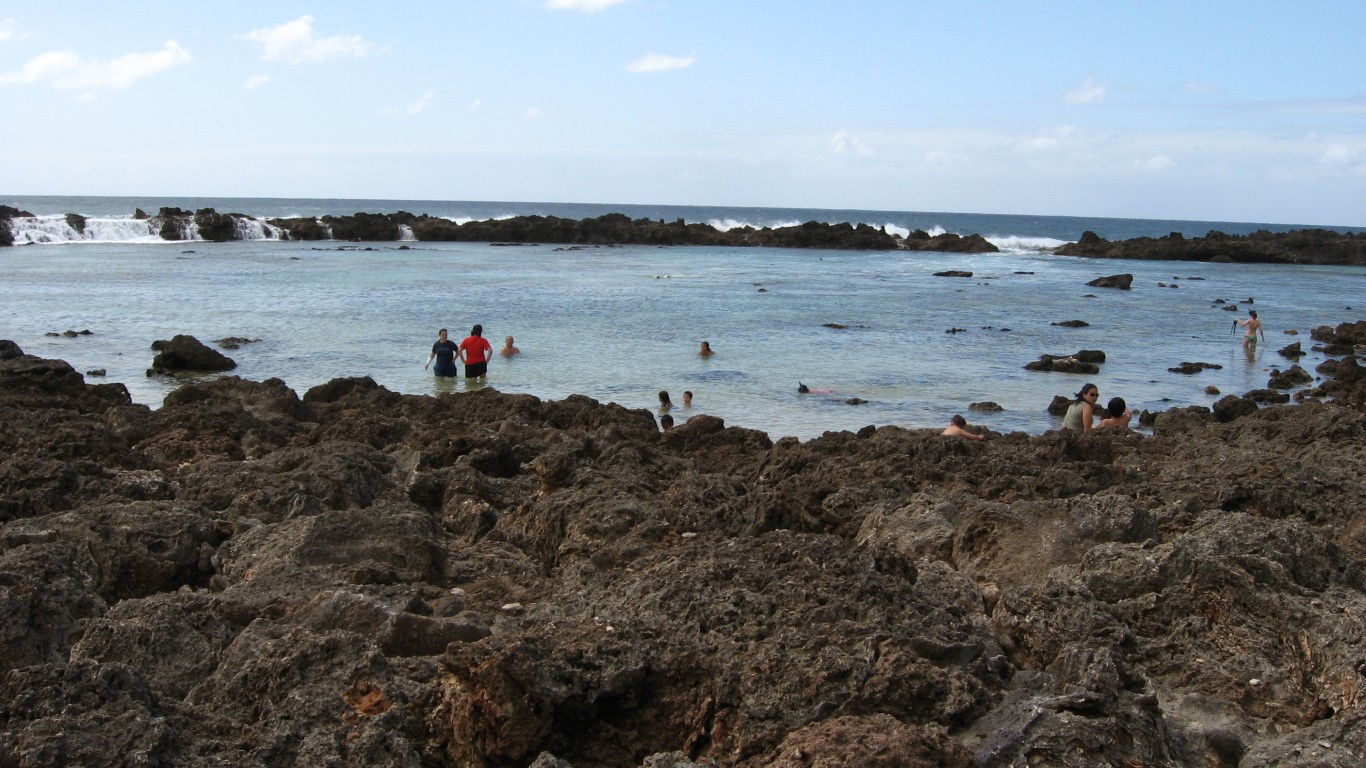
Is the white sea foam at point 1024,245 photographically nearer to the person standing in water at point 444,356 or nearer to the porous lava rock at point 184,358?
the person standing in water at point 444,356

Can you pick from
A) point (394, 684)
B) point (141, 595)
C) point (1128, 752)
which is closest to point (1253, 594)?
point (1128, 752)

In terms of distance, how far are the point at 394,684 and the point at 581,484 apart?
3142 millimetres

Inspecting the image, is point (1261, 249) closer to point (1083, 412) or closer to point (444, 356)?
point (444, 356)

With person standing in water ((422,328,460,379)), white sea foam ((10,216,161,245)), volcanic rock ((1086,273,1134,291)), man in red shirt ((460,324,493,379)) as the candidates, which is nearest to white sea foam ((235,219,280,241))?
white sea foam ((10,216,161,245))

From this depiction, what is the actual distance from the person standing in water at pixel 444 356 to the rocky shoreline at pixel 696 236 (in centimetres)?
5951

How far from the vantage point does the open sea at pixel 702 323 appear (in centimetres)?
2030

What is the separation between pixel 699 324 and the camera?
3114 centimetres

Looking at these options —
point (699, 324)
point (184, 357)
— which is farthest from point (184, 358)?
point (699, 324)

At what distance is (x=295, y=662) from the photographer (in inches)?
148

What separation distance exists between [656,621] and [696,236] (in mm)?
80867

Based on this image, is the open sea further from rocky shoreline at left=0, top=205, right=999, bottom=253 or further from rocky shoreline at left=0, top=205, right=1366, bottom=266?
rocky shoreline at left=0, top=205, right=999, bottom=253

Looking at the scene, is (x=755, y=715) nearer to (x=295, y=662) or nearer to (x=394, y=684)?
(x=394, y=684)

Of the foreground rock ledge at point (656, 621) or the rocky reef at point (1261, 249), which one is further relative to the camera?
the rocky reef at point (1261, 249)

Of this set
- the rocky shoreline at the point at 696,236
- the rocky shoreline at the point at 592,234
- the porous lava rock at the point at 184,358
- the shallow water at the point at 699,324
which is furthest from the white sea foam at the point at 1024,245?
the porous lava rock at the point at 184,358
